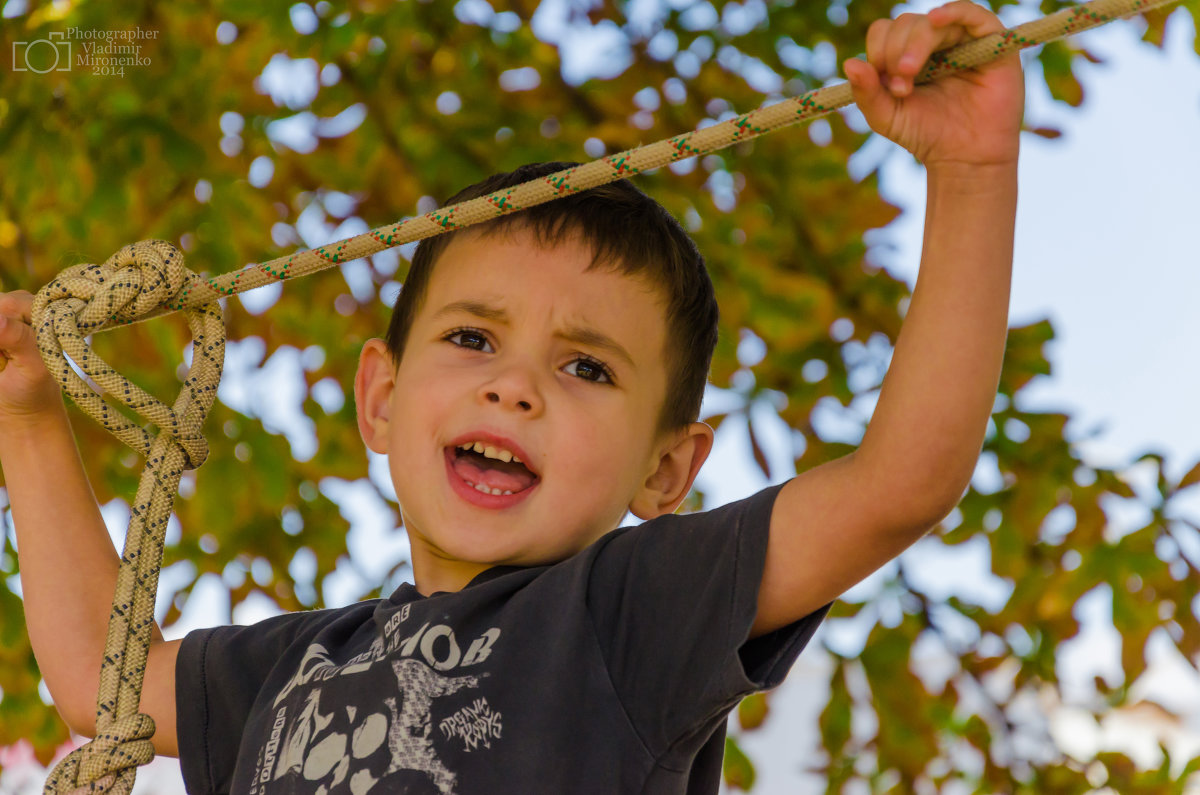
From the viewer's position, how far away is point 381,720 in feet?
3.49

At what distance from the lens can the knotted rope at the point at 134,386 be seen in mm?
1130

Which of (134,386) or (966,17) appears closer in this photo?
(966,17)

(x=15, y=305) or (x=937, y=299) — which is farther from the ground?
(x=15, y=305)

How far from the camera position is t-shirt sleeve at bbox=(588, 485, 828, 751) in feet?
3.17

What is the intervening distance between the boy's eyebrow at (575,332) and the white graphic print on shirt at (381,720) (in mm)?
291

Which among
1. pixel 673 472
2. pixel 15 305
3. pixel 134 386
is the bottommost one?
pixel 673 472

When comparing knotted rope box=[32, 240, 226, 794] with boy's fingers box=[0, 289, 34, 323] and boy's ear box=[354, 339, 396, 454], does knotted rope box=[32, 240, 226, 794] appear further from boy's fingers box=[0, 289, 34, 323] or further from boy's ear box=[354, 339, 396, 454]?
boy's ear box=[354, 339, 396, 454]

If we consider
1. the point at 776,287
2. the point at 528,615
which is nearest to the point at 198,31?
the point at 776,287

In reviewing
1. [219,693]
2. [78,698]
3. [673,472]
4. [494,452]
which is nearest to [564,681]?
[494,452]

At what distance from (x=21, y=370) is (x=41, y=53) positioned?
3.80 ft

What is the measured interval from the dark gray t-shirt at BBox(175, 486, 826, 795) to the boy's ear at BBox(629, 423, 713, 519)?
0.21 meters

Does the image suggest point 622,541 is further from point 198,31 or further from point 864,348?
point 198,31

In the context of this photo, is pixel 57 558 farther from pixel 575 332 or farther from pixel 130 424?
pixel 575 332

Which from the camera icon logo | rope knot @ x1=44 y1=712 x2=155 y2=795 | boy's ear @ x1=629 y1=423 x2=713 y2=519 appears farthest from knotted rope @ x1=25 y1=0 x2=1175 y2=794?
the camera icon logo
